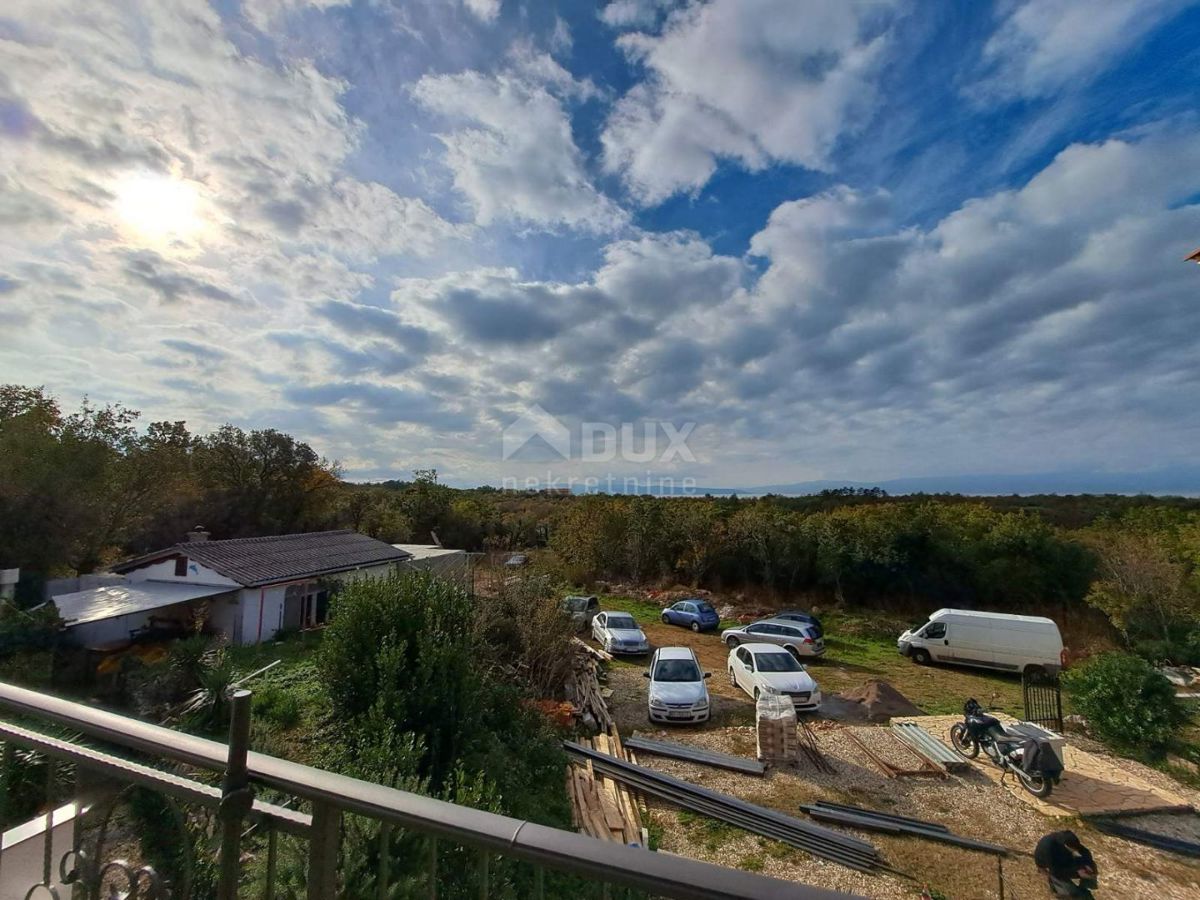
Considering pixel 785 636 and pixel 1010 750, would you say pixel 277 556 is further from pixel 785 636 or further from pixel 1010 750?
Result: pixel 1010 750

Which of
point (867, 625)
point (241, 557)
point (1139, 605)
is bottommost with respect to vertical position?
point (867, 625)

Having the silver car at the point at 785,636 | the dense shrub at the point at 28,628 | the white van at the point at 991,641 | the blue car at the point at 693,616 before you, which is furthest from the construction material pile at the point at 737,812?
the blue car at the point at 693,616

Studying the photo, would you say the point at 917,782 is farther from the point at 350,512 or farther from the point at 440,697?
the point at 350,512

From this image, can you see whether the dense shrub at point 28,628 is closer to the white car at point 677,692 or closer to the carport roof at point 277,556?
the carport roof at point 277,556

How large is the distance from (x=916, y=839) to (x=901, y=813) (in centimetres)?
68

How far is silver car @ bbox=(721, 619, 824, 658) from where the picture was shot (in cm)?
1656

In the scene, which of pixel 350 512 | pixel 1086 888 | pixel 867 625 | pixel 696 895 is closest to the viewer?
pixel 696 895

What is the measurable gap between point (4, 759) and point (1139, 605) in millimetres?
23948

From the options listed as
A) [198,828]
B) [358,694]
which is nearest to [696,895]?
[198,828]

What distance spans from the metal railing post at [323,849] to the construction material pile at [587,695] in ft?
33.5

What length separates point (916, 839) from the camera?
7312mm

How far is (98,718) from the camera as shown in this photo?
4.69 feet

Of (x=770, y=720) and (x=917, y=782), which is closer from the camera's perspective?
(x=917, y=782)

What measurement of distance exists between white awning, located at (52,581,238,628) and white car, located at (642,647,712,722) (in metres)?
11.8
